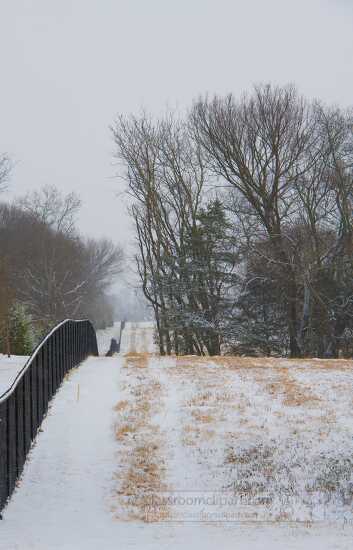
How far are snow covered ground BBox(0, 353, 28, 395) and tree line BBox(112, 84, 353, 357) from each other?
14.3 m

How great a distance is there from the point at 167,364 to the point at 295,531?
1082 centimetres

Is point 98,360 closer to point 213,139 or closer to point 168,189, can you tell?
point 213,139

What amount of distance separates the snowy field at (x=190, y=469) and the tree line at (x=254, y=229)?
17.2 metres

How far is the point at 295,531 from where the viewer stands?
263 inches

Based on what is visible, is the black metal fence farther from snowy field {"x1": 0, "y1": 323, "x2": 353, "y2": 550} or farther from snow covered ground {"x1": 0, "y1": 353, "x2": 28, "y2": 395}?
snow covered ground {"x1": 0, "y1": 353, "x2": 28, "y2": 395}

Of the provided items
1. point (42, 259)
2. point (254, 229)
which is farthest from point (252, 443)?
point (42, 259)

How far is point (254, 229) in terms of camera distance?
32.3 meters

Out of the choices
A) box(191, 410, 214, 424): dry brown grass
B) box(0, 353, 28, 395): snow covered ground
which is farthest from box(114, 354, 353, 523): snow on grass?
box(0, 353, 28, 395): snow covered ground

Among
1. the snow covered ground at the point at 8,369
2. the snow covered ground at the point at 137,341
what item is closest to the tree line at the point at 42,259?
the snow covered ground at the point at 137,341

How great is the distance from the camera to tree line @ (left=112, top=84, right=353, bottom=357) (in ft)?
100.0

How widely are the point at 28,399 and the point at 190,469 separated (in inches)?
97.6

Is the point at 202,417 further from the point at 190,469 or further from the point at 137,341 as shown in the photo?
the point at 137,341

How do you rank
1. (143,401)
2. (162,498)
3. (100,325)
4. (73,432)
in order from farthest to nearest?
(100,325)
(143,401)
(73,432)
(162,498)

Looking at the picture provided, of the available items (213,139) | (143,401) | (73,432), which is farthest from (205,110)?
(73,432)
